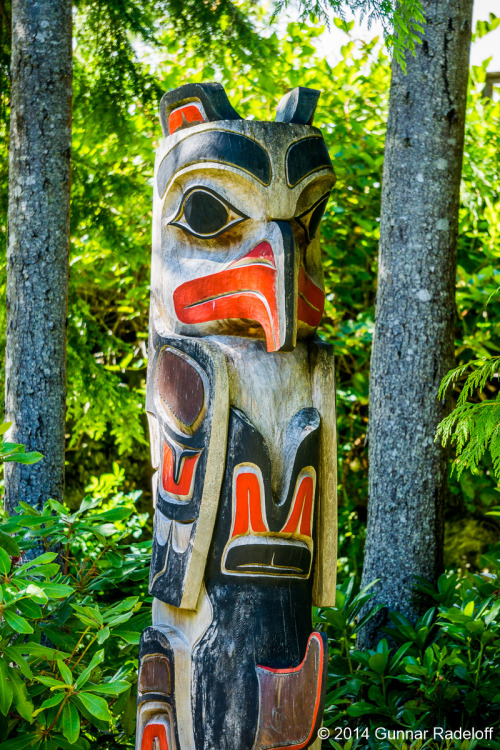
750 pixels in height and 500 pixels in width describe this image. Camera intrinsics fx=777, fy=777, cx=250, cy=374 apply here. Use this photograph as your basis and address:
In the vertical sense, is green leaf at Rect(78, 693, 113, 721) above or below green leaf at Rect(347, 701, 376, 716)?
above

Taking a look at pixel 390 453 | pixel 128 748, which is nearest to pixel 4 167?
pixel 390 453

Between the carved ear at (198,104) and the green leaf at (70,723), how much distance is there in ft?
7.02

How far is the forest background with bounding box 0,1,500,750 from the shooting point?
11.4ft

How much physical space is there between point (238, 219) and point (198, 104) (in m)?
0.49

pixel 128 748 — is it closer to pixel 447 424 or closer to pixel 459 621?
pixel 459 621

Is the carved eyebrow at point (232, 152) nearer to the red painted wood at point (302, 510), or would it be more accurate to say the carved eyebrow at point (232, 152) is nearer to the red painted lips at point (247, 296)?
the red painted lips at point (247, 296)

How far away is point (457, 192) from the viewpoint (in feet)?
14.6

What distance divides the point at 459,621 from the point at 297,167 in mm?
2164

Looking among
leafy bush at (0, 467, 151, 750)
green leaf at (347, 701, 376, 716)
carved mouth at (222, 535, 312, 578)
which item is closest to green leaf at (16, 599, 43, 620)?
leafy bush at (0, 467, 151, 750)

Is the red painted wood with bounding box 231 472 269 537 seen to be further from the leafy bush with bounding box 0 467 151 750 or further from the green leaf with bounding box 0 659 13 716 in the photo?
the green leaf with bounding box 0 659 13 716

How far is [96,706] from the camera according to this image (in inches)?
101

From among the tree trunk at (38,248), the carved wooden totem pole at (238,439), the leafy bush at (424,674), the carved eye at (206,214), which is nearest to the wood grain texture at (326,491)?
the carved wooden totem pole at (238,439)

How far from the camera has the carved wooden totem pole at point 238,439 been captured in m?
2.58

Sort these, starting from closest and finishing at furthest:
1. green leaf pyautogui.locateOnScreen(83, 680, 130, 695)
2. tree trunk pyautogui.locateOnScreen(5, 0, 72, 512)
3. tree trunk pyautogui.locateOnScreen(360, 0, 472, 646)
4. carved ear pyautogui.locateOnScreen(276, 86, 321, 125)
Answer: green leaf pyautogui.locateOnScreen(83, 680, 130, 695)
carved ear pyautogui.locateOnScreen(276, 86, 321, 125)
tree trunk pyautogui.locateOnScreen(5, 0, 72, 512)
tree trunk pyautogui.locateOnScreen(360, 0, 472, 646)
